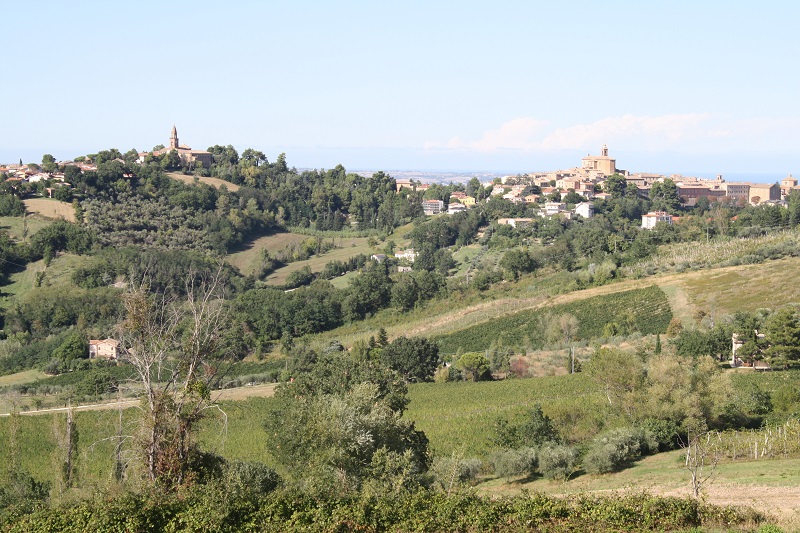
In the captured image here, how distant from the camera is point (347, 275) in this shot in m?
81.4

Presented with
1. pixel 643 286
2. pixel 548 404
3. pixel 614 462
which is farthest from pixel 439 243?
pixel 614 462

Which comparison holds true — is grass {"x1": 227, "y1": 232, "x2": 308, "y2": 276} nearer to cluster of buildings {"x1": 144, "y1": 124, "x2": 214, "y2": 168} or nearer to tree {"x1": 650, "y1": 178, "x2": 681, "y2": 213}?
cluster of buildings {"x1": 144, "y1": 124, "x2": 214, "y2": 168}

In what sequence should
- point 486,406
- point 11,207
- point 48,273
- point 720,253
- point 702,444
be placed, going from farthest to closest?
1. point 11,207
2. point 48,273
3. point 720,253
4. point 486,406
5. point 702,444

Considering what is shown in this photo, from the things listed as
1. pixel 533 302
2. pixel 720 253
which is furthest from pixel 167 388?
pixel 720 253

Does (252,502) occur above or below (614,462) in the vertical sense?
above

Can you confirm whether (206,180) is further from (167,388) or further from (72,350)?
(167,388)

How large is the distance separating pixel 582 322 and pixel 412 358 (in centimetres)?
1301

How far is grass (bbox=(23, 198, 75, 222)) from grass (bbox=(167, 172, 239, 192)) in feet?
59.1

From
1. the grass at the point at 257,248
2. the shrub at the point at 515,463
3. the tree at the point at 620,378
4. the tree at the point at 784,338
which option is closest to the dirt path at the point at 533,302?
the tree at the point at 784,338

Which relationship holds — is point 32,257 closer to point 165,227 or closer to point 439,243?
point 165,227

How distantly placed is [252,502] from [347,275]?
2624 inches

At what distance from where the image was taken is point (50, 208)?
88375 millimetres

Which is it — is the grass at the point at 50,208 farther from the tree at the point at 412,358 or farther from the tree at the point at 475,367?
the tree at the point at 475,367

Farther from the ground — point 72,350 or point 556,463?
point 556,463
